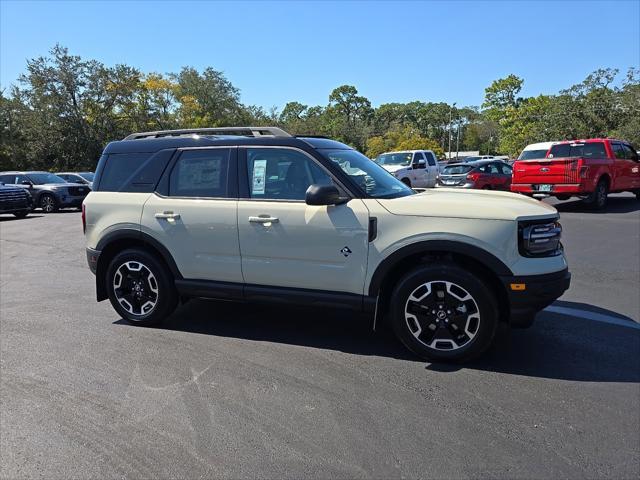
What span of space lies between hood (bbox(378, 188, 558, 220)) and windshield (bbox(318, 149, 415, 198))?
0.71 ft

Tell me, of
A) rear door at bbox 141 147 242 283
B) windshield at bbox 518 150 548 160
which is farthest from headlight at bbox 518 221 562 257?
windshield at bbox 518 150 548 160

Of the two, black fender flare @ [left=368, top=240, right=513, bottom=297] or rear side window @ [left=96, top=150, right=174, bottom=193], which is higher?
rear side window @ [left=96, top=150, right=174, bottom=193]

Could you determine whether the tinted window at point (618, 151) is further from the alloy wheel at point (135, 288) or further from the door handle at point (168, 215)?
the alloy wheel at point (135, 288)

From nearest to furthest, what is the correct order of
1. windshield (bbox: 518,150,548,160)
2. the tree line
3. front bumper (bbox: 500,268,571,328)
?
1. front bumper (bbox: 500,268,571,328)
2. windshield (bbox: 518,150,548,160)
3. the tree line

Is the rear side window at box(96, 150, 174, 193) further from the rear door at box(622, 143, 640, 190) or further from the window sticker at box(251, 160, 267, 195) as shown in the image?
the rear door at box(622, 143, 640, 190)

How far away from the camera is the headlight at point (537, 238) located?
12.3ft

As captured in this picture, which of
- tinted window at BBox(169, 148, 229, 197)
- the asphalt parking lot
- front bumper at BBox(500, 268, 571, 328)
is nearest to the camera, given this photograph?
the asphalt parking lot

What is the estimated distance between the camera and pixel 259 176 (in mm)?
4547

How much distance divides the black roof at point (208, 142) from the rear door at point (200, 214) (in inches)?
3.3

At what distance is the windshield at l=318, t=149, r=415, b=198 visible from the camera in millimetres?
4312

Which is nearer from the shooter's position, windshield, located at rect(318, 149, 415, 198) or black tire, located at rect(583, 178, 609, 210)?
windshield, located at rect(318, 149, 415, 198)

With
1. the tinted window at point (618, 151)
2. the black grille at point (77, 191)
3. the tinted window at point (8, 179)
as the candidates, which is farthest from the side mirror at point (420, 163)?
the tinted window at point (8, 179)

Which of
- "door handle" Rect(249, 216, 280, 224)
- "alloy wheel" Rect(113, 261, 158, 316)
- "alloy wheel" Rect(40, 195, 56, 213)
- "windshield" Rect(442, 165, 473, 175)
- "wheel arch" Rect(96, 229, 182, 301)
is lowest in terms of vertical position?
"alloy wheel" Rect(40, 195, 56, 213)

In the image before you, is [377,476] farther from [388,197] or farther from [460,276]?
[388,197]
